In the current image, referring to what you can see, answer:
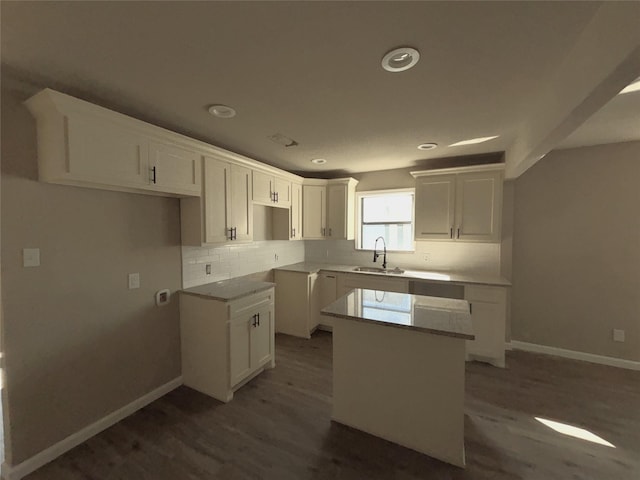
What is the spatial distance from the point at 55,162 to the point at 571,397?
14.9 ft

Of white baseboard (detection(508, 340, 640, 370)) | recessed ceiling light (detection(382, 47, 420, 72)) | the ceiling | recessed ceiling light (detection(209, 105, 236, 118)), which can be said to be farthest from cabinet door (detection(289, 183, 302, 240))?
white baseboard (detection(508, 340, 640, 370))

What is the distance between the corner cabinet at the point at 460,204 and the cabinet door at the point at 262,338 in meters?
2.26

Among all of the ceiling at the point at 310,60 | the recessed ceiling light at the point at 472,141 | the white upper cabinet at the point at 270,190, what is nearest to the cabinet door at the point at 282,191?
the white upper cabinet at the point at 270,190

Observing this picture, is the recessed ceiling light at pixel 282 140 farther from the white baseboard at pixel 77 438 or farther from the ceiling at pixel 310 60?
the white baseboard at pixel 77 438

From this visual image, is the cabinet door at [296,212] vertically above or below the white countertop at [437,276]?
above

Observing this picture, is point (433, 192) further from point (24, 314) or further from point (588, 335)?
point (24, 314)

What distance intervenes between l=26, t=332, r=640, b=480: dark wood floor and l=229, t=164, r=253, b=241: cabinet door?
1610mm

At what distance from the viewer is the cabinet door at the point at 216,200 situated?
2.54 metres

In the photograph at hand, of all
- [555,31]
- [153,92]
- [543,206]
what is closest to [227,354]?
[153,92]

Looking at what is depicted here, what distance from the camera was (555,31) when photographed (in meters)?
1.23

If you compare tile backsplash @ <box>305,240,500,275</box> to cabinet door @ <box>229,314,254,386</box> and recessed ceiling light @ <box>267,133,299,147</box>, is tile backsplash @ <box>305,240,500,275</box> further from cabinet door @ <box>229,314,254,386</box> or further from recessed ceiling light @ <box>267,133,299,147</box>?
cabinet door @ <box>229,314,254,386</box>

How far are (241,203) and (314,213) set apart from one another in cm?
147

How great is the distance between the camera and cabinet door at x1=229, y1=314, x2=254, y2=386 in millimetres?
2414

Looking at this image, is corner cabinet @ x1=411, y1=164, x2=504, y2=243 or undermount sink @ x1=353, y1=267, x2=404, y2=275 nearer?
corner cabinet @ x1=411, y1=164, x2=504, y2=243
